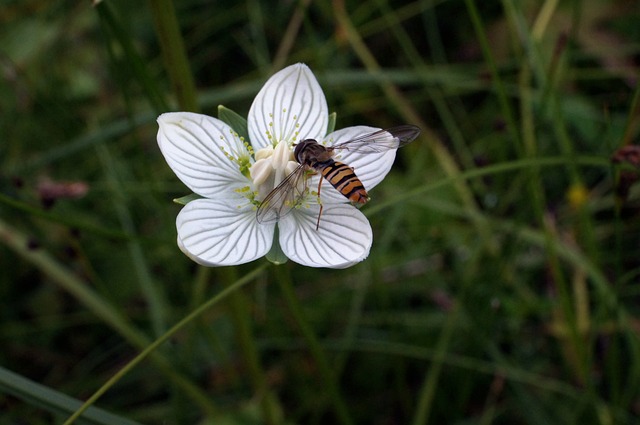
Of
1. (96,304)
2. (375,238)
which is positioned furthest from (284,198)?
(375,238)

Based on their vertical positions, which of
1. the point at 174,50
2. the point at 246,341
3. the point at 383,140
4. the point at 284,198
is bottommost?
the point at 246,341

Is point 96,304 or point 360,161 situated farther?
point 96,304

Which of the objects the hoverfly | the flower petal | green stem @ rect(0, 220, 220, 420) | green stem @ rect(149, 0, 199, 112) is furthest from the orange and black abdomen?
green stem @ rect(0, 220, 220, 420)

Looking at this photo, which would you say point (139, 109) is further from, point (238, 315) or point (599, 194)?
point (599, 194)

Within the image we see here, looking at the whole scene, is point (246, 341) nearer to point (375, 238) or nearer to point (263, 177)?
point (263, 177)

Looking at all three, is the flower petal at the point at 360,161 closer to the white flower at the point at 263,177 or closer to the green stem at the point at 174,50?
the white flower at the point at 263,177

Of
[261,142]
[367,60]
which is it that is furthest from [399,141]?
[367,60]

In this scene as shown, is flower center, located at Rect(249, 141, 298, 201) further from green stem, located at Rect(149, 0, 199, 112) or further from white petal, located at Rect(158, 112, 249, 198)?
green stem, located at Rect(149, 0, 199, 112)
